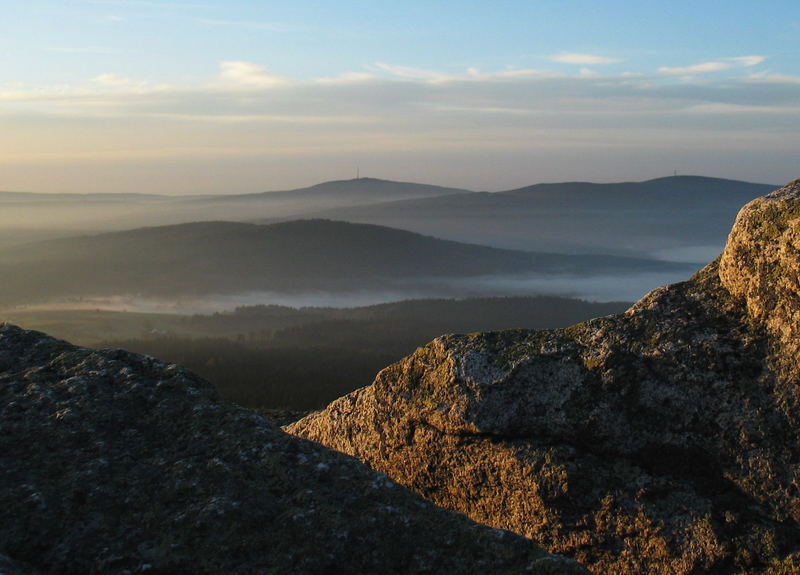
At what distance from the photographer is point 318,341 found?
120 m

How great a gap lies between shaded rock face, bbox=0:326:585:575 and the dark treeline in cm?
480

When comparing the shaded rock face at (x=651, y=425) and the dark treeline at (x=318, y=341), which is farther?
the dark treeline at (x=318, y=341)

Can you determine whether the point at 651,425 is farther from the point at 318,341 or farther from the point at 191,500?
the point at 318,341

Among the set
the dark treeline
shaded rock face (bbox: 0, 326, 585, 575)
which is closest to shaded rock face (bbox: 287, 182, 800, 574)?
shaded rock face (bbox: 0, 326, 585, 575)

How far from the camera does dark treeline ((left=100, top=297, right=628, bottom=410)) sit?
42.2 m

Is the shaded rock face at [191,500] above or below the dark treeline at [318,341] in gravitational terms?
above

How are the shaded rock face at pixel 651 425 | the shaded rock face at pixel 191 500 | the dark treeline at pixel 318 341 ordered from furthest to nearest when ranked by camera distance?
1. the dark treeline at pixel 318 341
2. the shaded rock face at pixel 651 425
3. the shaded rock face at pixel 191 500

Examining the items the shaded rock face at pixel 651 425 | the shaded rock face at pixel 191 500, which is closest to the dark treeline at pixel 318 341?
the shaded rock face at pixel 651 425

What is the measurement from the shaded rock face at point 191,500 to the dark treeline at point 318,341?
480 cm

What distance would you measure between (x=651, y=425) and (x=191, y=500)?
4590mm

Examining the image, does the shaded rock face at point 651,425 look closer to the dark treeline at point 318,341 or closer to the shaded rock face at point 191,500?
the shaded rock face at point 191,500

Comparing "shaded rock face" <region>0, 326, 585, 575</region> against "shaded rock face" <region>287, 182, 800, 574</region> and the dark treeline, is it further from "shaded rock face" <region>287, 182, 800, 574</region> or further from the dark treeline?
the dark treeline

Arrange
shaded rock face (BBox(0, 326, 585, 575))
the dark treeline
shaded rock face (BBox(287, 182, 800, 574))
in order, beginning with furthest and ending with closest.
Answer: the dark treeline < shaded rock face (BBox(287, 182, 800, 574)) < shaded rock face (BBox(0, 326, 585, 575))

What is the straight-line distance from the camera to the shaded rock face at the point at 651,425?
23.0 ft
